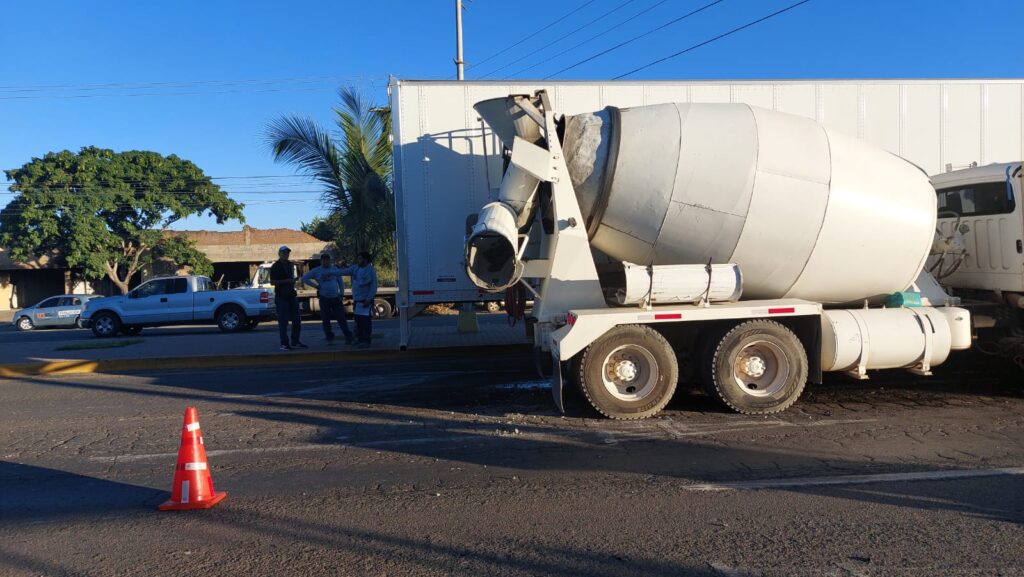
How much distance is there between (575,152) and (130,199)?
32956mm

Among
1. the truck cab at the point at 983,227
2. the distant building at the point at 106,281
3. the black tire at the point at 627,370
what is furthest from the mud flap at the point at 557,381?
the distant building at the point at 106,281

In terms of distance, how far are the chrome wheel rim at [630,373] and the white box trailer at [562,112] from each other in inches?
130

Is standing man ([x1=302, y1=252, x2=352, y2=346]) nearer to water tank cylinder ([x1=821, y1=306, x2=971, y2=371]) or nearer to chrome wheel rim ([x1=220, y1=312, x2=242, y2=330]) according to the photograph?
chrome wheel rim ([x1=220, y1=312, x2=242, y2=330])

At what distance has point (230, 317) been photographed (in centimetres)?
1778

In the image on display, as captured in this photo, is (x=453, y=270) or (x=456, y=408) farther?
(x=453, y=270)

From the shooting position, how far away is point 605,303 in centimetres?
697

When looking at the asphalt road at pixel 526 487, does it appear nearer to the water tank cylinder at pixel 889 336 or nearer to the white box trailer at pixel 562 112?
the water tank cylinder at pixel 889 336

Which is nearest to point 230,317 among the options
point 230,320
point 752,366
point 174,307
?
point 230,320

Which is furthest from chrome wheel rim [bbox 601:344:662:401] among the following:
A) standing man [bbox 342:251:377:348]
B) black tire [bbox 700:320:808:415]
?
standing man [bbox 342:251:377:348]

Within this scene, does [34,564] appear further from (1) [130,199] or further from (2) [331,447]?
(1) [130,199]

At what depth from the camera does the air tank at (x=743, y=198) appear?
666cm

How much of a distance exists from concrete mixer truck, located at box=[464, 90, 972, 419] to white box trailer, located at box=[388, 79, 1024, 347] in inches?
92.2

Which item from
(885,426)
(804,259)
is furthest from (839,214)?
(885,426)

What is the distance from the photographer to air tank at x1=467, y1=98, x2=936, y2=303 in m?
6.66
